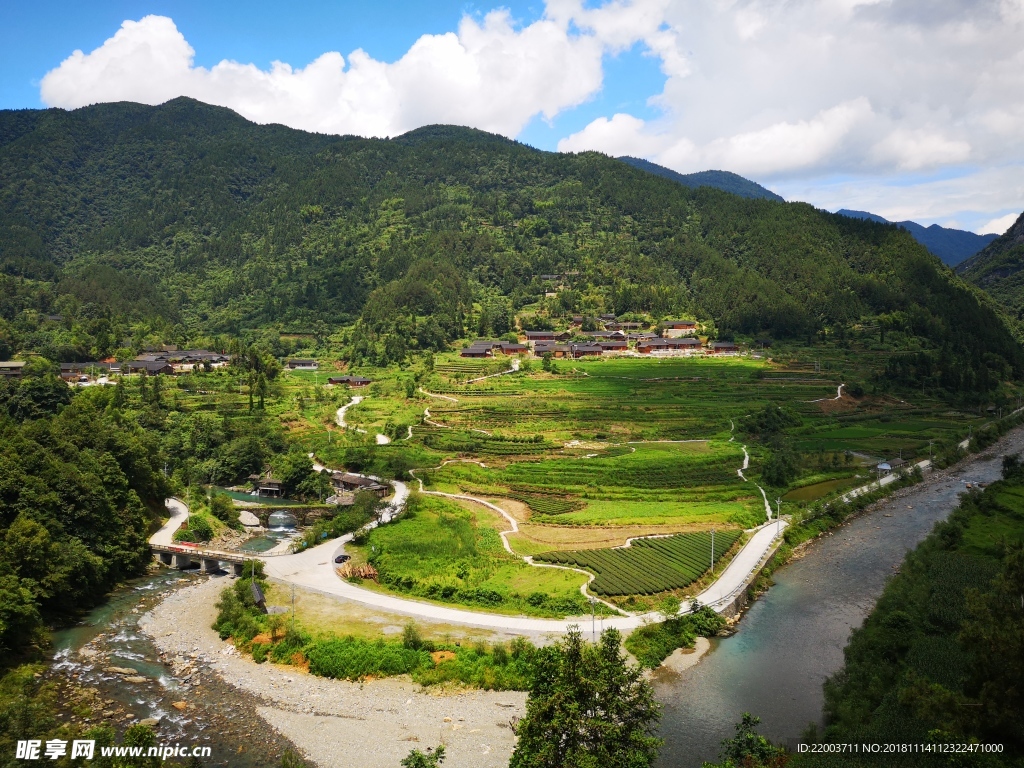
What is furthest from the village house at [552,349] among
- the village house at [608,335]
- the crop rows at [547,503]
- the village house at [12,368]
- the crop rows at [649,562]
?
A: the crop rows at [649,562]

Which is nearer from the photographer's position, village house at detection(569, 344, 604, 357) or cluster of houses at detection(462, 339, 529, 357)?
cluster of houses at detection(462, 339, 529, 357)

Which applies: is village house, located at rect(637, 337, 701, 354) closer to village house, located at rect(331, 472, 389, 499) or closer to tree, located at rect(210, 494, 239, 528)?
village house, located at rect(331, 472, 389, 499)

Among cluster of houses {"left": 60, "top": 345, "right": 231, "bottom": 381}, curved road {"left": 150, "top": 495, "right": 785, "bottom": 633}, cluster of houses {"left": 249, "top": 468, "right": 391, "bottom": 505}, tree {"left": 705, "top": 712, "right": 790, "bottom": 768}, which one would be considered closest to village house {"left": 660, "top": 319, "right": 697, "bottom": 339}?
cluster of houses {"left": 60, "top": 345, "right": 231, "bottom": 381}

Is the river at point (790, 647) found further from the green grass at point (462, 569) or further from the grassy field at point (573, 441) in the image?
the green grass at point (462, 569)

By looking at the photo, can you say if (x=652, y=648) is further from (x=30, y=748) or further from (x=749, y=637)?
(x=30, y=748)

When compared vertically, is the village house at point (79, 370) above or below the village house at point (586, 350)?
below

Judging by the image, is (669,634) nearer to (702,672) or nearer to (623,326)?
(702,672)

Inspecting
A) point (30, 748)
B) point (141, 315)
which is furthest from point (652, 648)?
point (141, 315)
